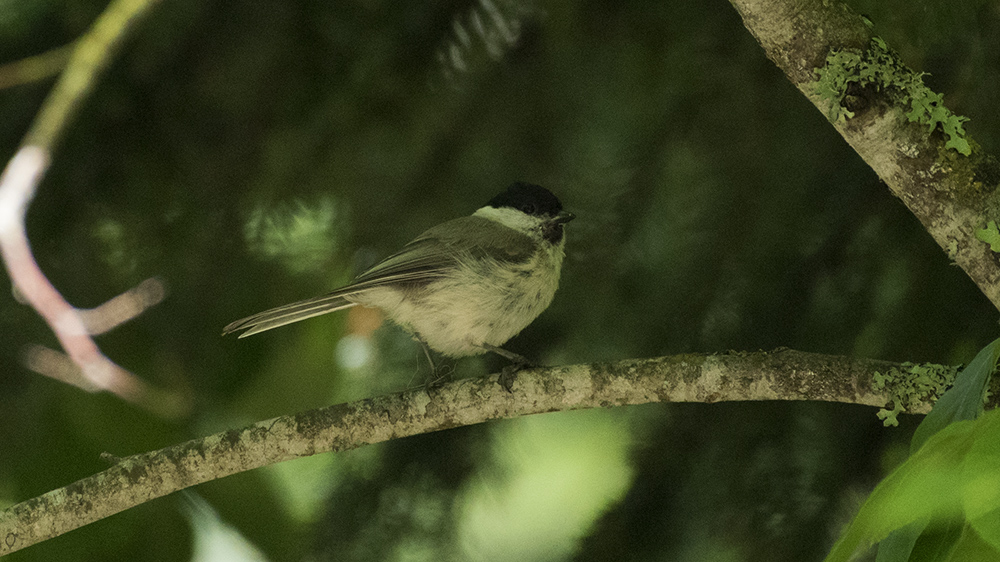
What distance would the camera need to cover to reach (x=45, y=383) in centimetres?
106

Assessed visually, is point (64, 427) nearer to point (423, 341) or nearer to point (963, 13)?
point (423, 341)

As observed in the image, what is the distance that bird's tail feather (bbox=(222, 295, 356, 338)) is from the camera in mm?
879

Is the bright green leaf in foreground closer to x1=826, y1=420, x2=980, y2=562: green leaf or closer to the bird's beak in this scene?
x1=826, y1=420, x2=980, y2=562: green leaf

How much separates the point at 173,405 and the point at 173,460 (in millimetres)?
302

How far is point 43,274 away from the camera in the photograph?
3.54 feet

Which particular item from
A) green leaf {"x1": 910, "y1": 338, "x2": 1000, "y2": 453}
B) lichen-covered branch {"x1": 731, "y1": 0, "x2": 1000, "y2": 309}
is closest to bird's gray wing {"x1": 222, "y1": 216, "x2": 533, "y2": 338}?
lichen-covered branch {"x1": 731, "y1": 0, "x2": 1000, "y2": 309}

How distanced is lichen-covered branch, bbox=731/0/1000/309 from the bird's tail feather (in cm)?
64

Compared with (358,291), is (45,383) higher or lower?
lower

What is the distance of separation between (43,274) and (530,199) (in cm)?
78

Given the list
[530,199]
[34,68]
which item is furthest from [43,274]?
[530,199]

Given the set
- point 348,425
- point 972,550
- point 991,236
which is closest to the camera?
point 972,550

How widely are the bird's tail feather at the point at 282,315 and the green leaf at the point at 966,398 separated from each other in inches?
29.1

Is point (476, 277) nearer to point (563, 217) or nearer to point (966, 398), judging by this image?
point (563, 217)

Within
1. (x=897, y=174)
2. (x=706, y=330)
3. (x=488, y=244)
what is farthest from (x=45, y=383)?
(x=897, y=174)
